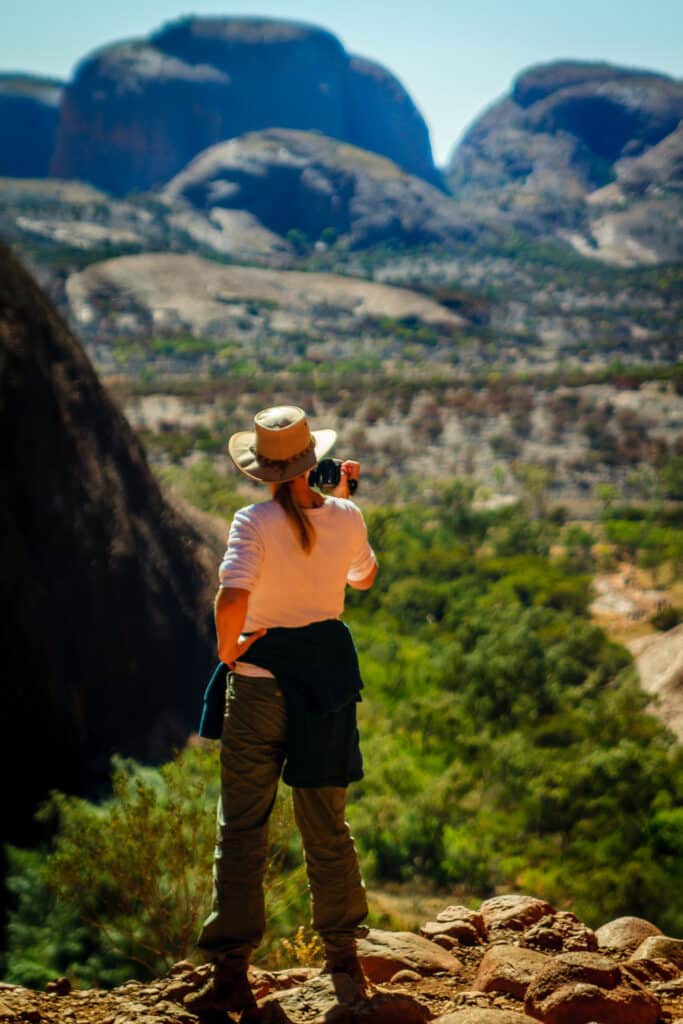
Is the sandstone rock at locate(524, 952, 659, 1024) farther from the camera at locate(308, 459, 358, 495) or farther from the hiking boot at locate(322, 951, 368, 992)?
the camera at locate(308, 459, 358, 495)

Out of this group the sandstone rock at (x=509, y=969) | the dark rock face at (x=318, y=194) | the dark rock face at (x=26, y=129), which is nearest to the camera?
the sandstone rock at (x=509, y=969)

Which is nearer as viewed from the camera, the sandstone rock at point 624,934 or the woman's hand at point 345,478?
the woman's hand at point 345,478

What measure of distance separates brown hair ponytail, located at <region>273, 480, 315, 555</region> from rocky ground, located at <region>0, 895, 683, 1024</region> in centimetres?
142

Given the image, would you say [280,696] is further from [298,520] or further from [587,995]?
[587,995]

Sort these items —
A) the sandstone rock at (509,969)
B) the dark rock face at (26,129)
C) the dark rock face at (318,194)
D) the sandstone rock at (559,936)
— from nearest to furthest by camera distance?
the sandstone rock at (509,969) < the sandstone rock at (559,936) < the dark rock face at (318,194) < the dark rock face at (26,129)

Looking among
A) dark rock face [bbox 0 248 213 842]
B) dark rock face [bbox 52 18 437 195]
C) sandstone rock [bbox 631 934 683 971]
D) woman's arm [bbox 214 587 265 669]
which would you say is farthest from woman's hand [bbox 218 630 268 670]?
dark rock face [bbox 52 18 437 195]

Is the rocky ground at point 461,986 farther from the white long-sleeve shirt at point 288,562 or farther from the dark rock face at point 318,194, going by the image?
the dark rock face at point 318,194

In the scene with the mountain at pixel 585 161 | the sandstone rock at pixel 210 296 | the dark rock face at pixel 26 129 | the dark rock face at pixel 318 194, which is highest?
the mountain at pixel 585 161

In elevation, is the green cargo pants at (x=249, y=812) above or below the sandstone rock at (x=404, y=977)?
above

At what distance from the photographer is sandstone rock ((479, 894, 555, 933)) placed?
464 centimetres

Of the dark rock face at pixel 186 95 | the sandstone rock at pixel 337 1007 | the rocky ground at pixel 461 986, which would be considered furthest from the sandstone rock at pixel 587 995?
the dark rock face at pixel 186 95

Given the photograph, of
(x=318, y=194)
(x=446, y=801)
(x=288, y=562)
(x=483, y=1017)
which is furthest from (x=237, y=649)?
(x=318, y=194)

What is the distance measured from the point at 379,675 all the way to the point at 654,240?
102179mm

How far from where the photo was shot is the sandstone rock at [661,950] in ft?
14.0
